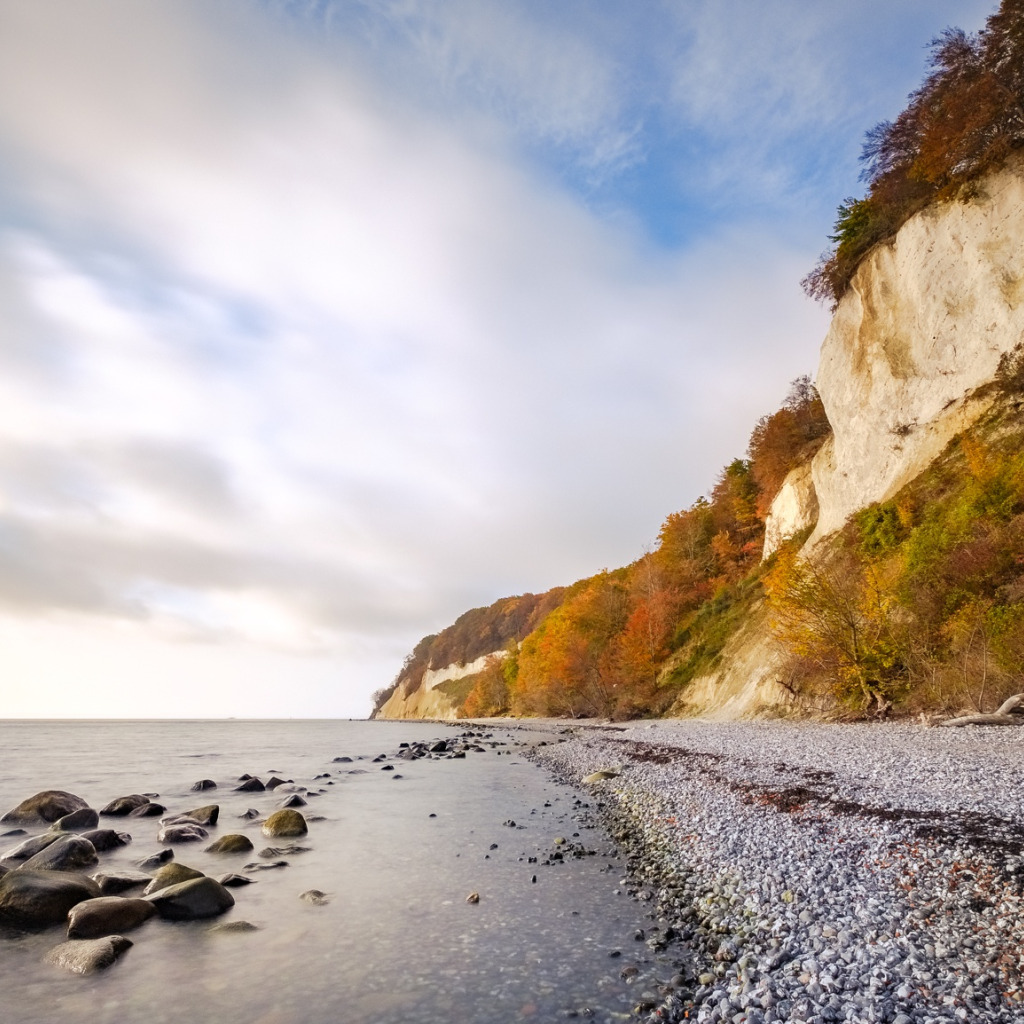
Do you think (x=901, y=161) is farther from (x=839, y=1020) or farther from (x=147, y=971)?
(x=147, y=971)

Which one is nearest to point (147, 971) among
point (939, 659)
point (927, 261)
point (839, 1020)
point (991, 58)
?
point (839, 1020)

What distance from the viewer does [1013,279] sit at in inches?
978

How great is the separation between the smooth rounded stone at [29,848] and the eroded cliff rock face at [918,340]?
110ft

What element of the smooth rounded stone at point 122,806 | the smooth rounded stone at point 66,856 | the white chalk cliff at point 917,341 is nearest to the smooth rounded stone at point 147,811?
the smooth rounded stone at point 122,806

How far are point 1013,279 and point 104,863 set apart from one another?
34.2m

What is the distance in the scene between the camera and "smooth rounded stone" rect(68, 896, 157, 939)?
25.6ft

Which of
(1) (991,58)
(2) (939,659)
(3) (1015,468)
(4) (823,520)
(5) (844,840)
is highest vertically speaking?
(1) (991,58)

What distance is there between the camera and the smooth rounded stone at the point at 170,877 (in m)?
9.16

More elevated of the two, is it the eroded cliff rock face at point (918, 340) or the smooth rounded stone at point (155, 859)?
the eroded cliff rock face at point (918, 340)

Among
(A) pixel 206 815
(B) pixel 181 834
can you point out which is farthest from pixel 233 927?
(A) pixel 206 815

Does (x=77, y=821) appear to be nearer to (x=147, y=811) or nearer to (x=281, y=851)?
(x=147, y=811)

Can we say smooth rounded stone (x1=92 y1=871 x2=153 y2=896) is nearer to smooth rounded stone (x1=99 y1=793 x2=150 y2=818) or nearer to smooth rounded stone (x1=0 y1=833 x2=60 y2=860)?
smooth rounded stone (x1=0 y1=833 x2=60 y2=860)

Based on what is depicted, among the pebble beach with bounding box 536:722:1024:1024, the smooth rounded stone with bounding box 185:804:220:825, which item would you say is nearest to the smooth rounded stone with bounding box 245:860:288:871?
the smooth rounded stone with bounding box 185:804:220:825

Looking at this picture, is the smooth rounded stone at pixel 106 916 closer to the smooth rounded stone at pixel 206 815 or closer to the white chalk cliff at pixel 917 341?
the smooth rounded stone at pixel 206 815
